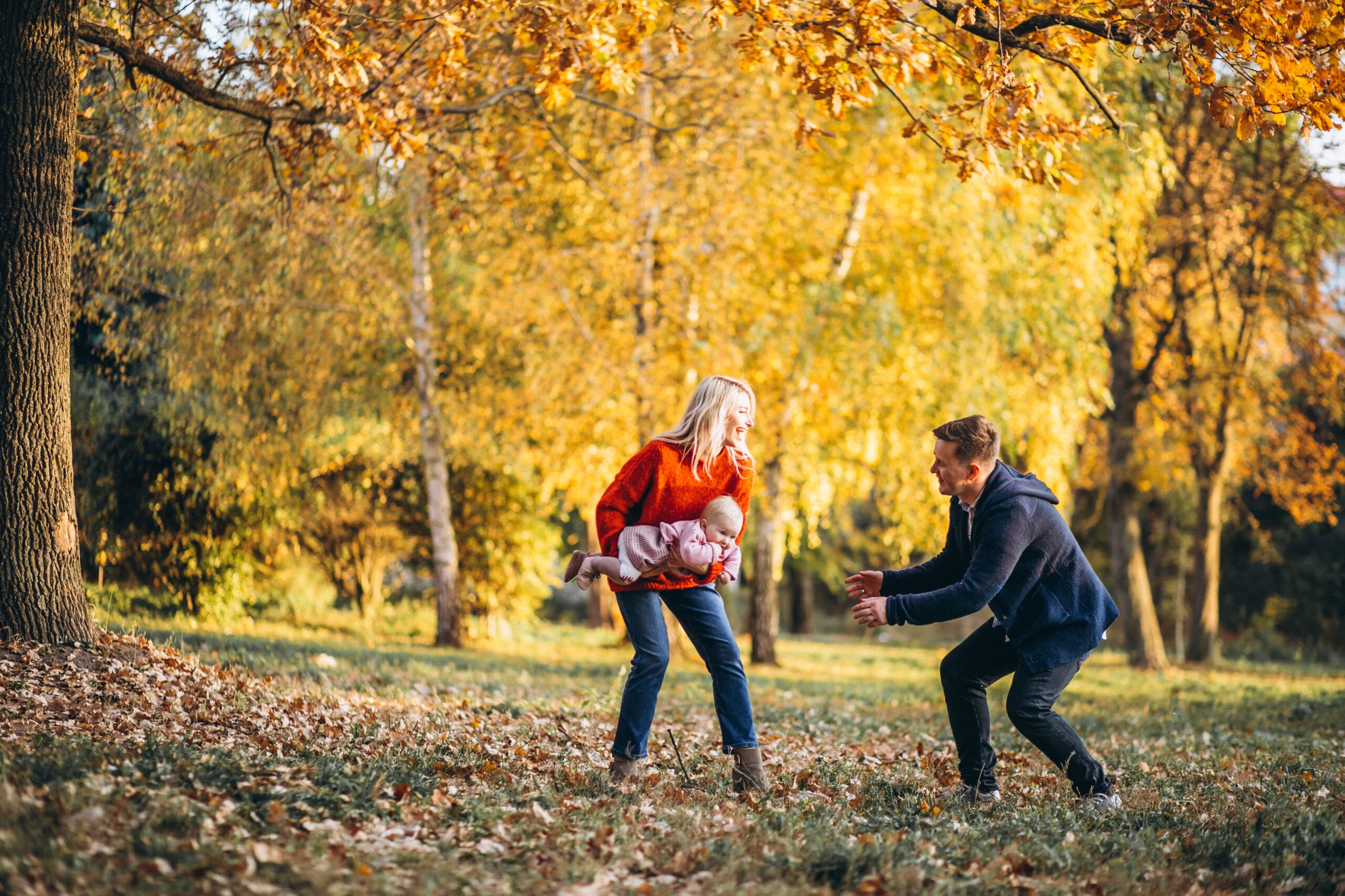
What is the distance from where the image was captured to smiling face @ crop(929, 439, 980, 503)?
4.66 m

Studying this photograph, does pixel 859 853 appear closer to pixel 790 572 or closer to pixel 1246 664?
pixel 1246 664

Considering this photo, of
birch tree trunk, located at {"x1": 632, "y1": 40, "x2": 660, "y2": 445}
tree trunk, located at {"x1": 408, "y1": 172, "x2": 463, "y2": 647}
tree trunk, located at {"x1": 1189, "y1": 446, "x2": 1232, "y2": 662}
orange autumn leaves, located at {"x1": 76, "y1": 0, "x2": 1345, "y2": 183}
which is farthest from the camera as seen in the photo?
tree trunk, located at {"x1": 1189, "y1": 446, "x2": 1232, "y2": 662}

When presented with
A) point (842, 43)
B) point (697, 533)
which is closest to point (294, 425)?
point (842, 43)

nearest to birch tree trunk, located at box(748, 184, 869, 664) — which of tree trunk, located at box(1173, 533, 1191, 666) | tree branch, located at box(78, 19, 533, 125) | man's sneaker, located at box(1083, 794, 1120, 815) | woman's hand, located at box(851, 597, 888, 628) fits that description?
tree branch, located at box(78, 19, 533, 125)

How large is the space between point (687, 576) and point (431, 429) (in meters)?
9.25

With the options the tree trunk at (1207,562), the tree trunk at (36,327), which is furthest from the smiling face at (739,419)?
the tree trunk at (1207,562)

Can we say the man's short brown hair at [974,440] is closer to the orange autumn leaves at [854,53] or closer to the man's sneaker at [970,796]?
the man's sneaker at [970,796]

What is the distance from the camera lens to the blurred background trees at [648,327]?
11414mm

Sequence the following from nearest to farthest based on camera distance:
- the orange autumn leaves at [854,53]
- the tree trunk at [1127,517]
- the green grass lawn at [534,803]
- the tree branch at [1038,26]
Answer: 1. the green grass lawn at [534,803]
2. the orange autumn leaves at [854,53]
3. the tree branch at [1038,26]
4. the tree trunk at [1127,517]

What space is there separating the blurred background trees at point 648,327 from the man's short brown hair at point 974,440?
608cm

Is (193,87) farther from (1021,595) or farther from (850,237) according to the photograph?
(850,237)

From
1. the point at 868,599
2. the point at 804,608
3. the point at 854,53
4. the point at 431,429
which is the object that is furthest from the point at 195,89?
the point at 804,608

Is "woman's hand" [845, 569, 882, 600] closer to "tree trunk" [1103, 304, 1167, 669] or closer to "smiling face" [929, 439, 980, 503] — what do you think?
"smiling face" [929, 439, 980, 503]

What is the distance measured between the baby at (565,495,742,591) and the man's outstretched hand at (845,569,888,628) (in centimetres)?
61
